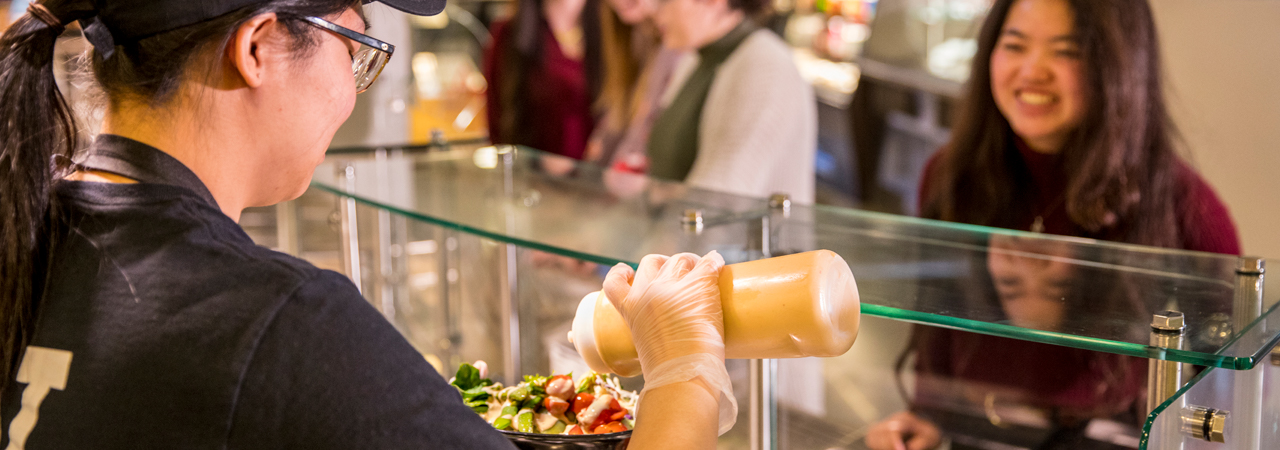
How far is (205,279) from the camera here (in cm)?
69

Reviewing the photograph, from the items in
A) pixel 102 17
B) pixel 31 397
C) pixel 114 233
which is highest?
pixel 102 17

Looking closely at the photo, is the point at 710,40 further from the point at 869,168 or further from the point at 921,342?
the point at 869,168

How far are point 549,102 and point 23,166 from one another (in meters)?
2.93

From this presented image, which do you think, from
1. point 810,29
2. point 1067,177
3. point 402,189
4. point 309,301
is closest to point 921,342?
point 1067,177

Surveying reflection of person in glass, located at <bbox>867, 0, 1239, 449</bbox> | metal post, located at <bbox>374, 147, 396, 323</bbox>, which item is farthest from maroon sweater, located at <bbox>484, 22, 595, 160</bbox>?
reflection of person in glass, located at <bbox>867, 0, 1239, 449</bbox>

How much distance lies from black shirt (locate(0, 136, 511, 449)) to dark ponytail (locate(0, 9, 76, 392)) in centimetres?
3

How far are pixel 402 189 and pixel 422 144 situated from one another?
28.4 inches

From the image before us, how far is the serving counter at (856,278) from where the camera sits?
88 centimetres

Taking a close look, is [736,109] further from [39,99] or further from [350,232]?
[39,99]

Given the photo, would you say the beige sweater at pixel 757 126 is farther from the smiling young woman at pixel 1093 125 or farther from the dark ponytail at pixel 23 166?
the dark ponytail at pixel 23 166

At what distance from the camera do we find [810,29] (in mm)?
6195

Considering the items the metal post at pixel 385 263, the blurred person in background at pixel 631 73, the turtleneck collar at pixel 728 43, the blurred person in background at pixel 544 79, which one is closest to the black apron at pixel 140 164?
the metal post at pixel 385 263

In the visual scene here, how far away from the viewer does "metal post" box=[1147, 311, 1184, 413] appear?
826mm

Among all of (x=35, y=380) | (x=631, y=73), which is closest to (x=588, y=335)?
(x=35, y=380)
